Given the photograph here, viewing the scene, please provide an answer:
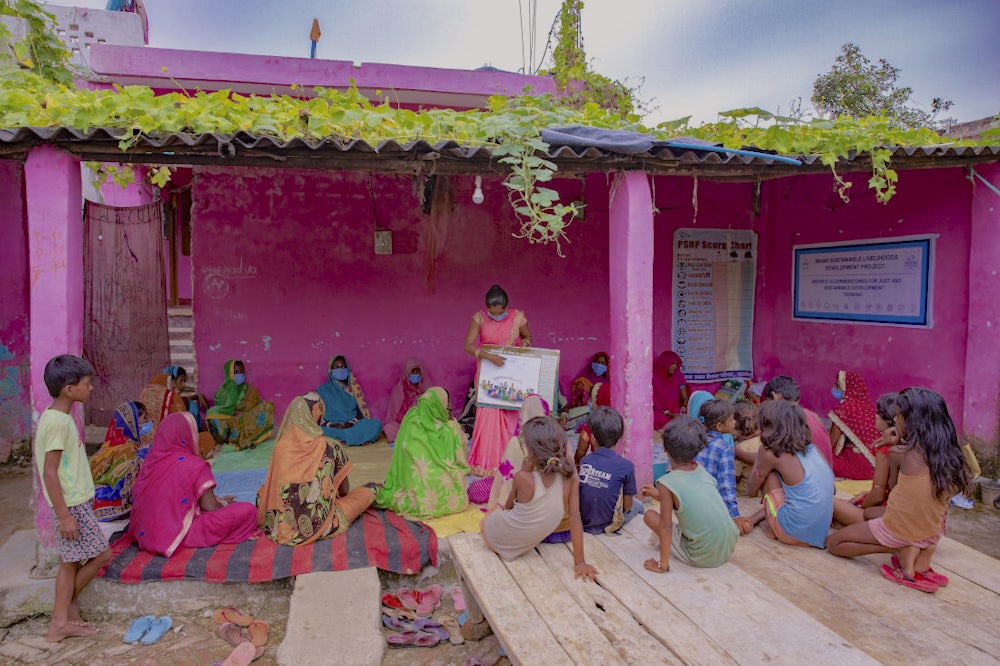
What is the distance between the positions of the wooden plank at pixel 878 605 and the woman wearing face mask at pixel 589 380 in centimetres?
379

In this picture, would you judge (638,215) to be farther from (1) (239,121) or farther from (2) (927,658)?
(2) (927,658)

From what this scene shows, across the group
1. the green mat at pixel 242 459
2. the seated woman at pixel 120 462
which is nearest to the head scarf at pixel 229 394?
the green mat at pixel 242 459

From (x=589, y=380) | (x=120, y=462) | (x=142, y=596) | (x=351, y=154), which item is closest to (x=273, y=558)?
(x=142, y=596)

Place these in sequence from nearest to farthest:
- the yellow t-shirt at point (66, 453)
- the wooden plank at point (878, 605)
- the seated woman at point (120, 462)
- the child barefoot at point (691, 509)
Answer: the wooden plank at point (878, 605)
the child barefoot at point (691, 509)
the yellow t-shirt at point (66, 453)
the seated woman at point (120, 462)

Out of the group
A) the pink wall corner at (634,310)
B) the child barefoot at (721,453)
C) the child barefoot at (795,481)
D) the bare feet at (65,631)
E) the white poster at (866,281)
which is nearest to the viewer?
the bare feet at (65,631)

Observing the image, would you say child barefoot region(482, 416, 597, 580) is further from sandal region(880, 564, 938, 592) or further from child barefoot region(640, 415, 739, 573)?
sandal region(880, 564, 938, 592)

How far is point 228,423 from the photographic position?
266 inches

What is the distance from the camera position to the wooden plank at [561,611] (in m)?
2.70

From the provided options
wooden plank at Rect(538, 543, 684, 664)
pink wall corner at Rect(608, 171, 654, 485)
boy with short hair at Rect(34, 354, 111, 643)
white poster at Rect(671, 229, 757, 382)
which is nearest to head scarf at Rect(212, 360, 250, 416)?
boy with short hair at Rect(34, 354, 111, 643)

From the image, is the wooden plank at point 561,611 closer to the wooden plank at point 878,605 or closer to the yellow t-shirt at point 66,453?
the wooden plank at point 878,605

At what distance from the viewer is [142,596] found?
154 inches

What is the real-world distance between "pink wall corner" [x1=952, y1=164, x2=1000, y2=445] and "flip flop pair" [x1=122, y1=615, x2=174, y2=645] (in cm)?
693

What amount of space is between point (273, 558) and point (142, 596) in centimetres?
81

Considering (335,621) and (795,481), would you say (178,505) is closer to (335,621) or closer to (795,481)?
(335,621)
